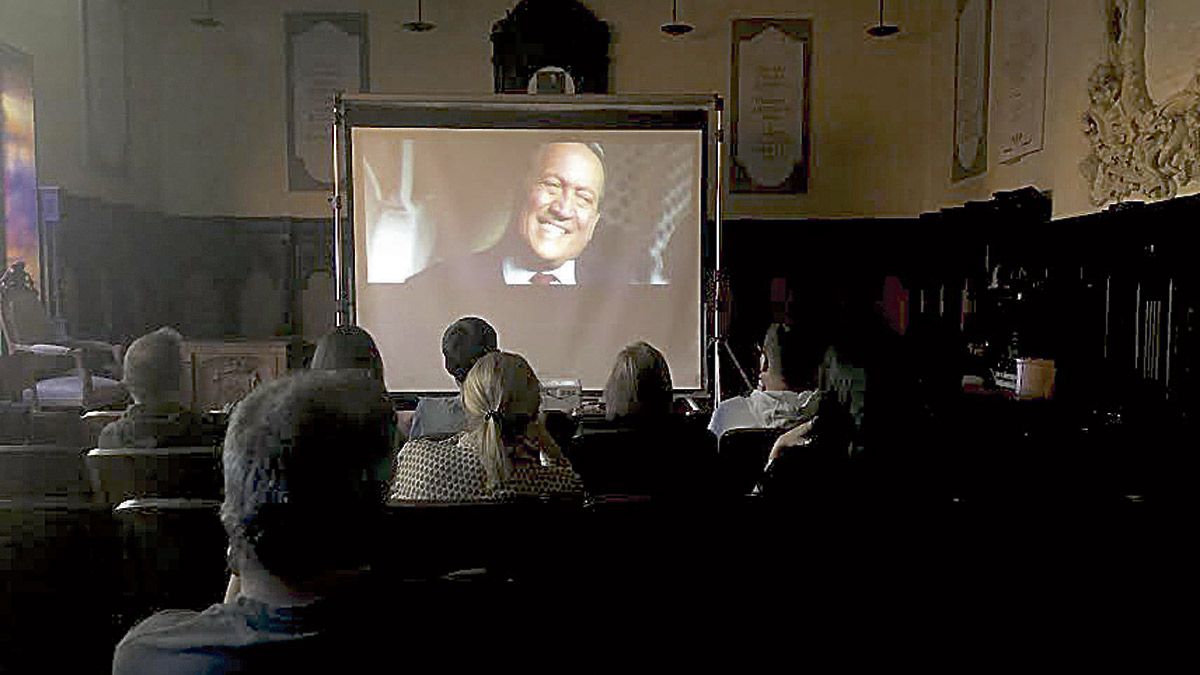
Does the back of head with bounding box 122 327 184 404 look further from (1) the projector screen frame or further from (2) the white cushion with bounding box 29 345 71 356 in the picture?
(2) the white cushion with bounding box 29 345 71 356

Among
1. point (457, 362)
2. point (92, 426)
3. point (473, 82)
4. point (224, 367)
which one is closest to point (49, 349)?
point (224, 367)

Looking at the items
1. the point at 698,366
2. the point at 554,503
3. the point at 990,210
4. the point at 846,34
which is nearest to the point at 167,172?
the point at 698,366

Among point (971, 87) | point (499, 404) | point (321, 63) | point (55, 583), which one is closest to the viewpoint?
point (55, 583)

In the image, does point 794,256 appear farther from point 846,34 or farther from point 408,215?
point 408,215

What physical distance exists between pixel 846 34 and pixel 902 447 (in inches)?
228

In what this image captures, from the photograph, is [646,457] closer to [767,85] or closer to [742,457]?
[742,457]

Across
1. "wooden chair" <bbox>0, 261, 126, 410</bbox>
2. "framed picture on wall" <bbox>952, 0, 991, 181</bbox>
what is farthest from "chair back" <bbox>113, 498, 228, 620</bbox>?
"framed picture on wall" <bbox>952, 0, 991, 181</bbox>

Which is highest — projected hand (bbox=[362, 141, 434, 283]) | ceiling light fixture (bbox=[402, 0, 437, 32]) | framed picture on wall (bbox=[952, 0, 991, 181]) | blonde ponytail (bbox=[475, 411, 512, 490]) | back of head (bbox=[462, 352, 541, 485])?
ceiling light fixture (bbox=[402, 0, 437, 32])

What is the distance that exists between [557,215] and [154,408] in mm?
3175

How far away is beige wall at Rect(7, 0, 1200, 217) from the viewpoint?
25.0 ft

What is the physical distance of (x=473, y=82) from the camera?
25.3 ft

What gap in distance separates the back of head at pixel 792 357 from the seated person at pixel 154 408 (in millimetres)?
1799

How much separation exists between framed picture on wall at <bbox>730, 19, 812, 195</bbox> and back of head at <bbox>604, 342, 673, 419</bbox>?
484cm

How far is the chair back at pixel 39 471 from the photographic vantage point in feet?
9.21
